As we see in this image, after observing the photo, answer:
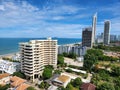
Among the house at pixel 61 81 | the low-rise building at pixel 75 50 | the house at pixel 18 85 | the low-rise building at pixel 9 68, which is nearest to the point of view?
the house at pixel 18 85

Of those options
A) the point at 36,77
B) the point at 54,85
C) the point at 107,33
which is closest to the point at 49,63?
the point at 36,77

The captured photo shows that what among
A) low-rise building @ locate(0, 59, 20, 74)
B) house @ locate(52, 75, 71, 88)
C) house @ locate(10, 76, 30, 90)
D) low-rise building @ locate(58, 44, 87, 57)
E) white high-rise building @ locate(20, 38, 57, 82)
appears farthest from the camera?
low-rise building @ locate(58, 44, 87, 57)

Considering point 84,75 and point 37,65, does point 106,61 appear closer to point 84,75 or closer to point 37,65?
point 84,75

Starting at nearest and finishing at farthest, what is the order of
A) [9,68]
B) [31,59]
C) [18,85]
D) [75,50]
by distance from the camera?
[18,85] < [31,59] < [9,68] < [75,50]

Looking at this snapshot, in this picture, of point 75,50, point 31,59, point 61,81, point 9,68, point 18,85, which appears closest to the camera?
point 18,85

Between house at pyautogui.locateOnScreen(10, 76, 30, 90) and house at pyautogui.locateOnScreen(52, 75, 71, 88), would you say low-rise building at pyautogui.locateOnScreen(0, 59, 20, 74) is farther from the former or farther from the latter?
house at pyautogui.locateOnScreen(52, 75, 71, 88)

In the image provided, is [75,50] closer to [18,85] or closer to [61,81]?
[61,81]

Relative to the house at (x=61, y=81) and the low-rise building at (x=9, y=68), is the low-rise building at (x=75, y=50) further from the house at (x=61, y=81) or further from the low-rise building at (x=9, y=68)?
the house at (x=61, y=81)

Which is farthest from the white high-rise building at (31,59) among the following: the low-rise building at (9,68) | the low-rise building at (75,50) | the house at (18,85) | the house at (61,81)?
the low-rise building at (75,50)

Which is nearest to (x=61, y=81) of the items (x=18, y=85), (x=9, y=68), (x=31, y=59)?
(x=18, y=85)

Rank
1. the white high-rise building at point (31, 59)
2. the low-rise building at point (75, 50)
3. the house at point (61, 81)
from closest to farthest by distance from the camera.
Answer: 1. the house at point (61, 81)
2. the white high-rise building at point (31, 59)
3. the low-rise building at point (75, 50)

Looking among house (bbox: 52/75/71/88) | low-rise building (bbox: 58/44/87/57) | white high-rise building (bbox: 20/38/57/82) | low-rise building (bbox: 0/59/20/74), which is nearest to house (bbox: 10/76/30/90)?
white high-rise building (bbox: 20/38/57/82)
